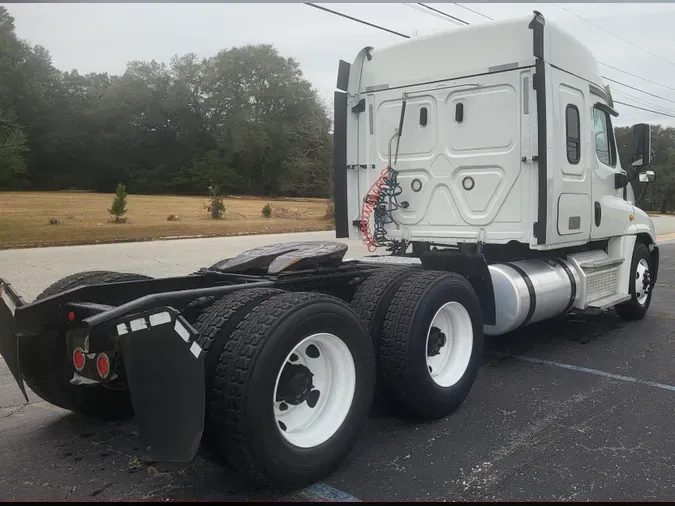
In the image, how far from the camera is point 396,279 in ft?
13.9

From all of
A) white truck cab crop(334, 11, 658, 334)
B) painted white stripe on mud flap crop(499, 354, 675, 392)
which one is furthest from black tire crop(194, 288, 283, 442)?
painted white stripe on mud flap crop(499, 354, 675, 392)

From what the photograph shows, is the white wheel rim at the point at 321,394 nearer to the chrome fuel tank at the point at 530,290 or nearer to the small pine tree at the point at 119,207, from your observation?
the chrome fuel tank at the point at 530,290

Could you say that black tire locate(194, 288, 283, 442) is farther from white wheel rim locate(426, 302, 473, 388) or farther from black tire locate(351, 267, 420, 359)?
white wheel rim locate(426, 302, 473, 388)

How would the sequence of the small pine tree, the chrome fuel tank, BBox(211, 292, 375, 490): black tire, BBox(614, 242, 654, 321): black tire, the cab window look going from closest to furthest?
BBox(211, 292, 375, 490): black tire, the chrome fuel tank, the cab window, BBox(614, 242, 654, 321): black tire, the small pine tree

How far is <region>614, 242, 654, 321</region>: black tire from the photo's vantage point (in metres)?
7.07

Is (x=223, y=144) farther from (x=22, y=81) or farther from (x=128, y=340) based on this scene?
(x=128, y=340)

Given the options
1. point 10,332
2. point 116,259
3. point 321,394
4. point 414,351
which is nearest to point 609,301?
point 414,351

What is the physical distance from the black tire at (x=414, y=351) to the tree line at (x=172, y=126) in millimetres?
21772

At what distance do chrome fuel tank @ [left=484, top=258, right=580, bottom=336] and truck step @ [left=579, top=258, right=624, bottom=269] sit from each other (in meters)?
0.21

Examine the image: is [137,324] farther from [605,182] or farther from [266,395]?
[605,182]

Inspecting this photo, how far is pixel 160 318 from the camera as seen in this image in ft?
8.56

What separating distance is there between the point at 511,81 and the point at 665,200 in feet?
153

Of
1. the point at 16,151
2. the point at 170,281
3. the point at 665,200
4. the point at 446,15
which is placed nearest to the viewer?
the point at 170,281

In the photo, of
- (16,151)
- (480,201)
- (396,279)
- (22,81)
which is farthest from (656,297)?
(22,81)
